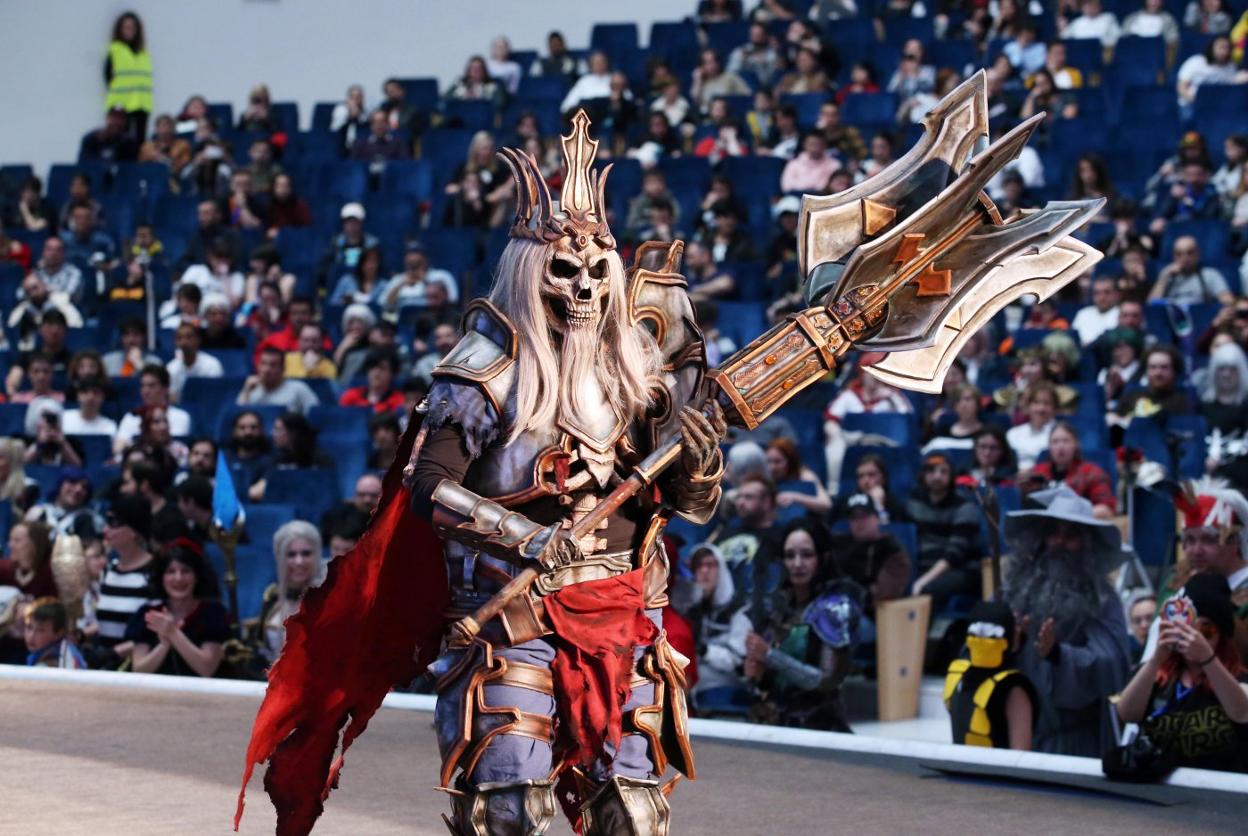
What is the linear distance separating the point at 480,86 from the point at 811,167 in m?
4.15

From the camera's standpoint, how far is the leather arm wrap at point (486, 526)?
4512mm

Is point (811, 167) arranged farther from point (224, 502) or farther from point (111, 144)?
point (111, 144)

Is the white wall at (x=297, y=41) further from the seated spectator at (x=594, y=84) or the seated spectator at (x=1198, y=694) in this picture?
the seated spectator at (x=1198, y=694)

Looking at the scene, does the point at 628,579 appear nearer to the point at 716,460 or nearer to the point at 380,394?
the point at 716,460

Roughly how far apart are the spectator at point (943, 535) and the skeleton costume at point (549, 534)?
4286 millimetres

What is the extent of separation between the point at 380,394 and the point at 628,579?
707 centimetres

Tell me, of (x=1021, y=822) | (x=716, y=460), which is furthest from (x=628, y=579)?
(x=1021, y=822)

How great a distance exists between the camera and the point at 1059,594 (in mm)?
7477

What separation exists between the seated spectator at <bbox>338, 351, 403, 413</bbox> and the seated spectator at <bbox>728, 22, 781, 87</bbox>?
189 inches

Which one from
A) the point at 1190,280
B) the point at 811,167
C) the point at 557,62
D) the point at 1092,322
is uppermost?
the point at 557,62

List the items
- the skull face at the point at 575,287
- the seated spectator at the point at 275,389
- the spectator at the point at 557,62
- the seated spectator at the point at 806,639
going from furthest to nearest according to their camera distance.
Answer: the spectator at the point at 557,62 → the seated spectator at the point at 275,389 → the seated spectator at the point at 806,639 → the skull face at the point at 575,287

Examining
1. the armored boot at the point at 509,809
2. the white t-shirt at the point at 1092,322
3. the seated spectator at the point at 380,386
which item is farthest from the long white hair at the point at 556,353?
the seated spectator at the point at 380,386

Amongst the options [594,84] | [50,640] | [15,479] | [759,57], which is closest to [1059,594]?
[50,640]

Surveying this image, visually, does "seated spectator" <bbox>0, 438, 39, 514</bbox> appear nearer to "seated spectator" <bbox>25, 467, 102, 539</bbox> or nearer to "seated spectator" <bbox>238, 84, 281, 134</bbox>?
"seated spectator" <bbox>25, 467, 102, 539</bbox>
